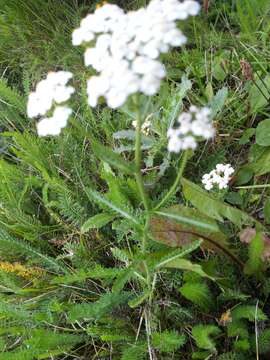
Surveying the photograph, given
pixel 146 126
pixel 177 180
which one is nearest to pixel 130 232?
pixel 146 126

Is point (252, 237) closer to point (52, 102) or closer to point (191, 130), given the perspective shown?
point (191, 130)

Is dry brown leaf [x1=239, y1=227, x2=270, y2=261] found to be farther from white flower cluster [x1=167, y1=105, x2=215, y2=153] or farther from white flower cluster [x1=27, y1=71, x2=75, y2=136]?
white flower cluster [x1=27, y1=71, x2=75, y2=136]

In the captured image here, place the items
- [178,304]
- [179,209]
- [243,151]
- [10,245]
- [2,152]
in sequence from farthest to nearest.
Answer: [2,152] → [243,151] → [10,245] → [178,304] → [179,209]

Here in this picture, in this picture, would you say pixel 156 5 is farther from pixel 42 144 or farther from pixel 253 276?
pixel 42 144

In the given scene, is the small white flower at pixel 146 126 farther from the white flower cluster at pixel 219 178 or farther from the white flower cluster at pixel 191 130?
the white flower cluster at pixel 191 130

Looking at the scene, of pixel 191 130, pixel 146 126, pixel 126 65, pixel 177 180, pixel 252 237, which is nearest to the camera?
pixel 126 65

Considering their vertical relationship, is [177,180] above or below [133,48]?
below

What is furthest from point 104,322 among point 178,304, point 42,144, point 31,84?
point 31,84

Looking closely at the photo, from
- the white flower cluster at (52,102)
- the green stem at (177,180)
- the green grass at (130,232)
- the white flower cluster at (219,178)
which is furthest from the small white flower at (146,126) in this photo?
the white flower cluster at (52,102)
